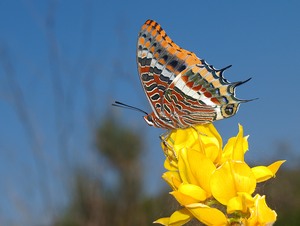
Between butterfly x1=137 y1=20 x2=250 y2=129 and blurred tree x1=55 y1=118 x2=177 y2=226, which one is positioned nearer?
butterfly x1=137 y1=20 x2=250 y2=129

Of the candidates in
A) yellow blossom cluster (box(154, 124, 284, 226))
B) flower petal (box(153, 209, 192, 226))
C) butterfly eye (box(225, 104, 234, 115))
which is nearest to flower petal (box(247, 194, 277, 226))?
yellow blossom cluster (box(154, 124, 284, 226))

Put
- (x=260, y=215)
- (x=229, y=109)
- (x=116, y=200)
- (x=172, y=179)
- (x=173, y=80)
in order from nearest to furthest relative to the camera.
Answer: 1. (x=260, y=215)
2. (x=172, y=179)
3. (x=229, y=109)
4. (x=173, y=80)
5. (x=116, y=200)

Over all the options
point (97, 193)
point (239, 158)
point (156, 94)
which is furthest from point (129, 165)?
point (239, 158)

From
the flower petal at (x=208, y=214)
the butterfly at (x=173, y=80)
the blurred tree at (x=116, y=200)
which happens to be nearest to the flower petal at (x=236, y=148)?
the flower petal at (x=208, y=214)

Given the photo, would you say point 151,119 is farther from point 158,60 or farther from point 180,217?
point 180,217

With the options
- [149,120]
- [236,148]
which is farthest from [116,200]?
[236,148]

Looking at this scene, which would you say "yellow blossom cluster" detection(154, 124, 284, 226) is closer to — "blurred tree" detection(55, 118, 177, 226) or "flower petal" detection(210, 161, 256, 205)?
"flower petal" detection(210, 161, 256, 205)

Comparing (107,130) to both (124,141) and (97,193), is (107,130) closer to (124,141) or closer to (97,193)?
(124,141)
